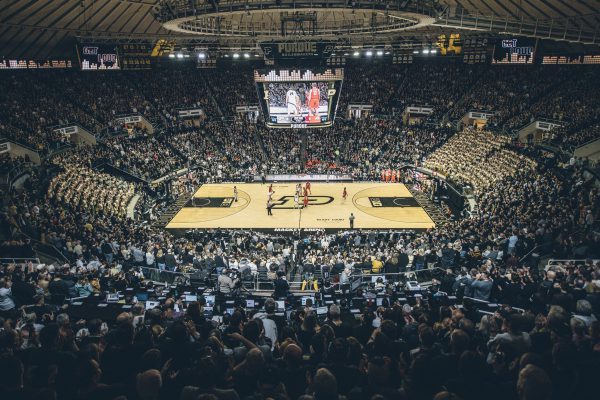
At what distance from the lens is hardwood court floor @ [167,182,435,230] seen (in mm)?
31969

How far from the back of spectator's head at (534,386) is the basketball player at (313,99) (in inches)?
1563

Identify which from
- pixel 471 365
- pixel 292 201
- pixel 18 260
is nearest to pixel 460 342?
pixel 471 365

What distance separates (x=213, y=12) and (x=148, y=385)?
656 inches

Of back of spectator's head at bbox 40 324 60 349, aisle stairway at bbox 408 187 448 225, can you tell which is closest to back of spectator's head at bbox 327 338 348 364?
back of spectator's head at bbox 40 324 60 349

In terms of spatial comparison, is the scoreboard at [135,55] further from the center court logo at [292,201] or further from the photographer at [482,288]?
the photographer at [482,288]

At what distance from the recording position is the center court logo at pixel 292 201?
35.9 meters

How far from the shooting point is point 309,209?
115 ft

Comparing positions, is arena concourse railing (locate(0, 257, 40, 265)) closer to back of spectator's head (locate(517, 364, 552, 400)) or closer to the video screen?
back of spectator's head (locate(517, 364, 552, 400))

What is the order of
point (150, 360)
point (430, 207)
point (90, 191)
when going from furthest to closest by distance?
point (430, 207) < point (90, 191) < point (150, 360)

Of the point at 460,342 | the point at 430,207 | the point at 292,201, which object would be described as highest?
the point at 460,342

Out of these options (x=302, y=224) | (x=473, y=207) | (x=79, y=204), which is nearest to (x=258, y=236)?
(x=302, y=224)

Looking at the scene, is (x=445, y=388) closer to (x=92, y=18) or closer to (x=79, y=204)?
(x=79, y=204)

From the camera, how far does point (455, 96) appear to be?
1966 inches

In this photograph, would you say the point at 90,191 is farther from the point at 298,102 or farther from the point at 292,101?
the point at 298,102
